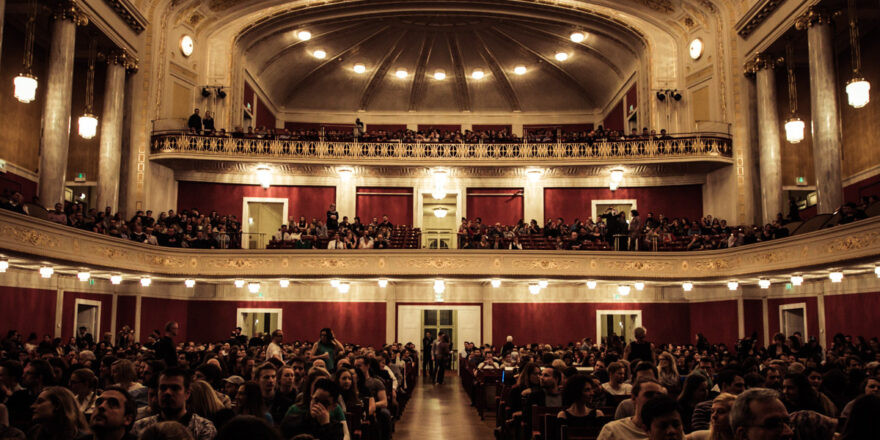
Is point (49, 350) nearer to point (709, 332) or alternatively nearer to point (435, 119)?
point (709, 332)

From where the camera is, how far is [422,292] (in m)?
26.8

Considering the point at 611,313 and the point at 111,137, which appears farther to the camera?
the point at 611,313

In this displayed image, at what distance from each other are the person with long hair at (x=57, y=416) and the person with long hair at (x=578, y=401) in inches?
156

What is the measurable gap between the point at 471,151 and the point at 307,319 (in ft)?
28.8

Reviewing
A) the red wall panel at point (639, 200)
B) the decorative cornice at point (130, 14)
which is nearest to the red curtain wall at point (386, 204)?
the red wall panel at point (639, 200)

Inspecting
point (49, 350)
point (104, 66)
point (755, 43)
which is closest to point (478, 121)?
point (755, 43)

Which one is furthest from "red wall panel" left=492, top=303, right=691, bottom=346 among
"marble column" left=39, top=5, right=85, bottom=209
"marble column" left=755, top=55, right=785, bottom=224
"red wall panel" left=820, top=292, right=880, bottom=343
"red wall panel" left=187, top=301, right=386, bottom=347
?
"marble column" left=39, top=5, right=85, bottom=209

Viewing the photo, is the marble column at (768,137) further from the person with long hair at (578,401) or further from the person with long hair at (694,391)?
the person with long hair at (578,401)

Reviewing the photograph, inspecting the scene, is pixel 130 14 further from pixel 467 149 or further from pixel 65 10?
pixel 467 149

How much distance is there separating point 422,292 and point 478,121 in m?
11.7

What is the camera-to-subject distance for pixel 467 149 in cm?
2806

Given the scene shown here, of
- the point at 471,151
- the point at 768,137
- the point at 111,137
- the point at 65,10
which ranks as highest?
the point at 65,10

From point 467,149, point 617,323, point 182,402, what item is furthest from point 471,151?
point 182,402

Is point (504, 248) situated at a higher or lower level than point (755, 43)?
lower
